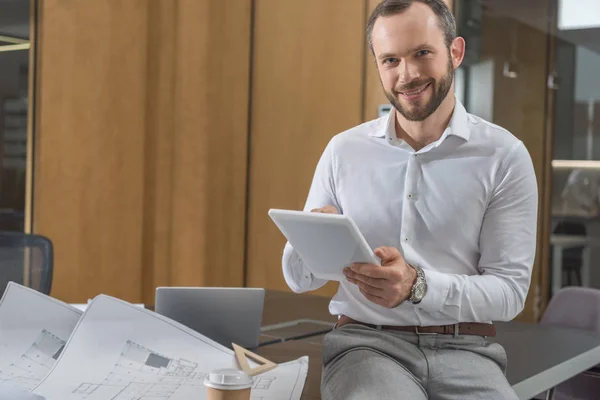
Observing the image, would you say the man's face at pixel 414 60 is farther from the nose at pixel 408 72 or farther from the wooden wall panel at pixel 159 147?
the wooden wall panel at pixel 159 147

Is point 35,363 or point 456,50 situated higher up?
point 456,50

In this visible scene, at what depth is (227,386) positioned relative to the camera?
3.68 ft

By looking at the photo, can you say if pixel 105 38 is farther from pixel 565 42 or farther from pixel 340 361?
pixel 340 361

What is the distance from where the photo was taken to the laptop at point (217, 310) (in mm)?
1878

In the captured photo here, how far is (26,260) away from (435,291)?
1.97 m

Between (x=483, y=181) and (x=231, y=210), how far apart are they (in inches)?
169

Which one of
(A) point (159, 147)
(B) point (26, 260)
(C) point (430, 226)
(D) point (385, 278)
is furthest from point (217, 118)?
(D) point (385, 278)

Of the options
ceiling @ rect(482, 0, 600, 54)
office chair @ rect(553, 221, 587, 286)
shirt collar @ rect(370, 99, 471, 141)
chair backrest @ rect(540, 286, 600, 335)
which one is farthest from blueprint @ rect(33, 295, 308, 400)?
ceiling @ rect(482, 0, 600, 54)

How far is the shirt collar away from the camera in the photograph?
1.73 m

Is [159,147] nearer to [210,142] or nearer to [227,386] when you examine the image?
[210,142]

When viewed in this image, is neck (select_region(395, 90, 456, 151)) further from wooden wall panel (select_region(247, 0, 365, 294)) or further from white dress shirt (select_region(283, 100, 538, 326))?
wooden wall panel (select_region(247, 0, 365, 294))

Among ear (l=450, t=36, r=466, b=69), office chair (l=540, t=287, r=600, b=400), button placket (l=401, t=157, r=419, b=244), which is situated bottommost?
office chair (l=540, t=287, r=600, b=400)

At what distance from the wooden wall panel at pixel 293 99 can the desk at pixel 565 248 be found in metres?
1.54

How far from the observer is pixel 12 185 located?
487 centimetres
